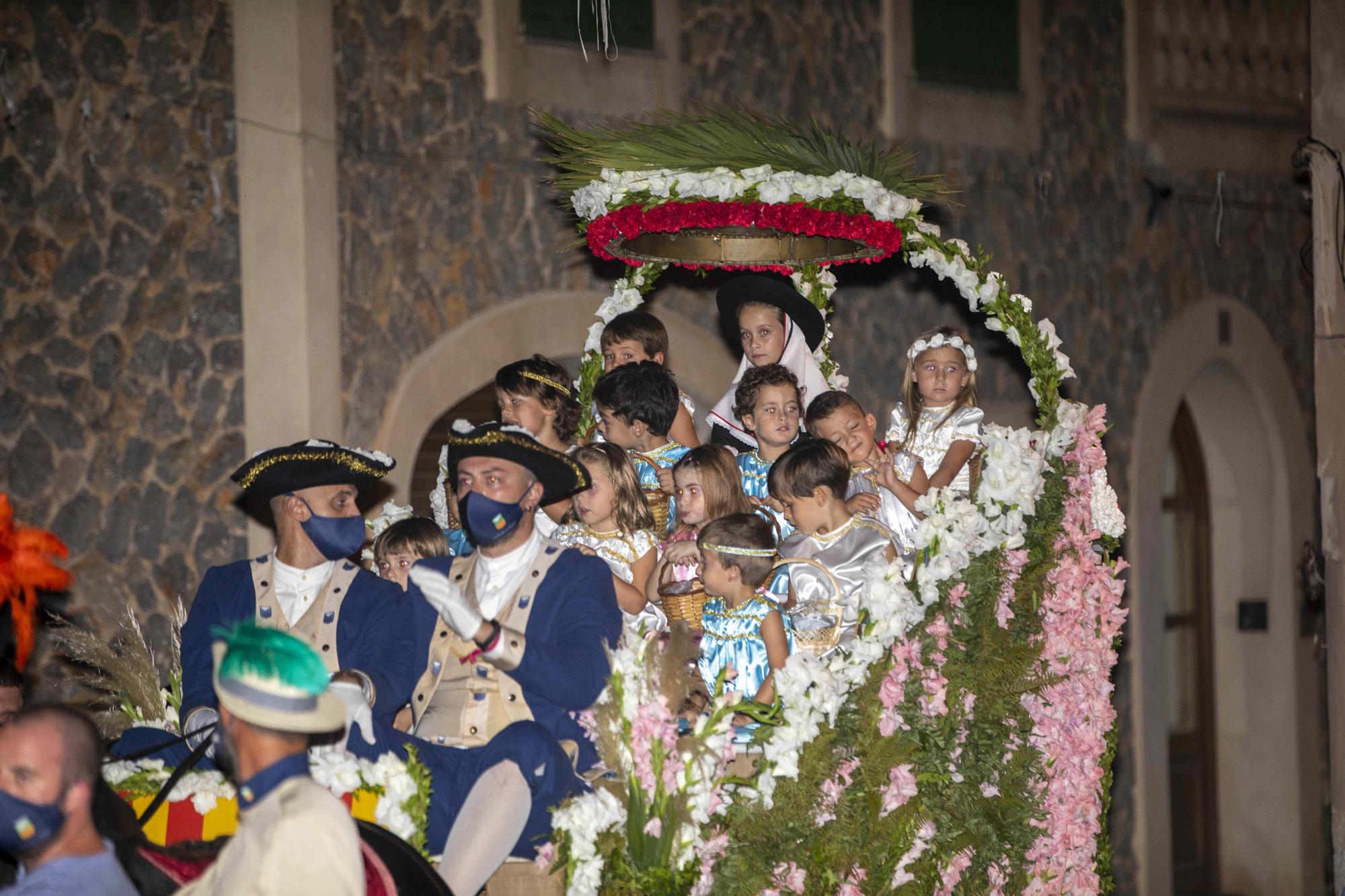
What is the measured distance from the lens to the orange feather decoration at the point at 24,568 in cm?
484

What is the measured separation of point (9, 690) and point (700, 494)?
2.67 metres

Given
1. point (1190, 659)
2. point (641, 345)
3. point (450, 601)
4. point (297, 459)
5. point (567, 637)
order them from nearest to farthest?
1. point (450, 601)
2. point (567, 637)
3. point (297, 459)
4. point (641, 345)
5. point (1190, 659)

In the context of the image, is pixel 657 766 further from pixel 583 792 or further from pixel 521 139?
pixel 521 139

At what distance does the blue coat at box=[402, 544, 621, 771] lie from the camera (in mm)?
4172

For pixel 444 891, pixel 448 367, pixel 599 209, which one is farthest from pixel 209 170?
pixel 444 891

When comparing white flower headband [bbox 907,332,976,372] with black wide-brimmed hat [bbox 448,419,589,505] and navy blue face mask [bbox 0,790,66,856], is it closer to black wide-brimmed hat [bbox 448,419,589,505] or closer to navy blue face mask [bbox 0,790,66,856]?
black wide-brimmed hat [bbox 448,419,589,505]

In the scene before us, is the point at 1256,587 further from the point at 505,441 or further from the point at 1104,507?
the point at 505,441

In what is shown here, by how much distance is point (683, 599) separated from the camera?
5.34 meters

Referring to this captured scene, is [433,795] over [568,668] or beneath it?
beneath

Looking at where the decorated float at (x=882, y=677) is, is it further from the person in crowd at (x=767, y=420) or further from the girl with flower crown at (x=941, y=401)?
the person in crowd at (x=767, y=420)

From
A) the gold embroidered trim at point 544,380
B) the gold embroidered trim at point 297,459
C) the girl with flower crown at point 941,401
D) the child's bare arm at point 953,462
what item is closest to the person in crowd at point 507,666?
the gold embroidered trim at point 297,459

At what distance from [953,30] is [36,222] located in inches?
245

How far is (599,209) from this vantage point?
18.6 ft

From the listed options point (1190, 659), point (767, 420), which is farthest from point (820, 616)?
point (1190, 659)
